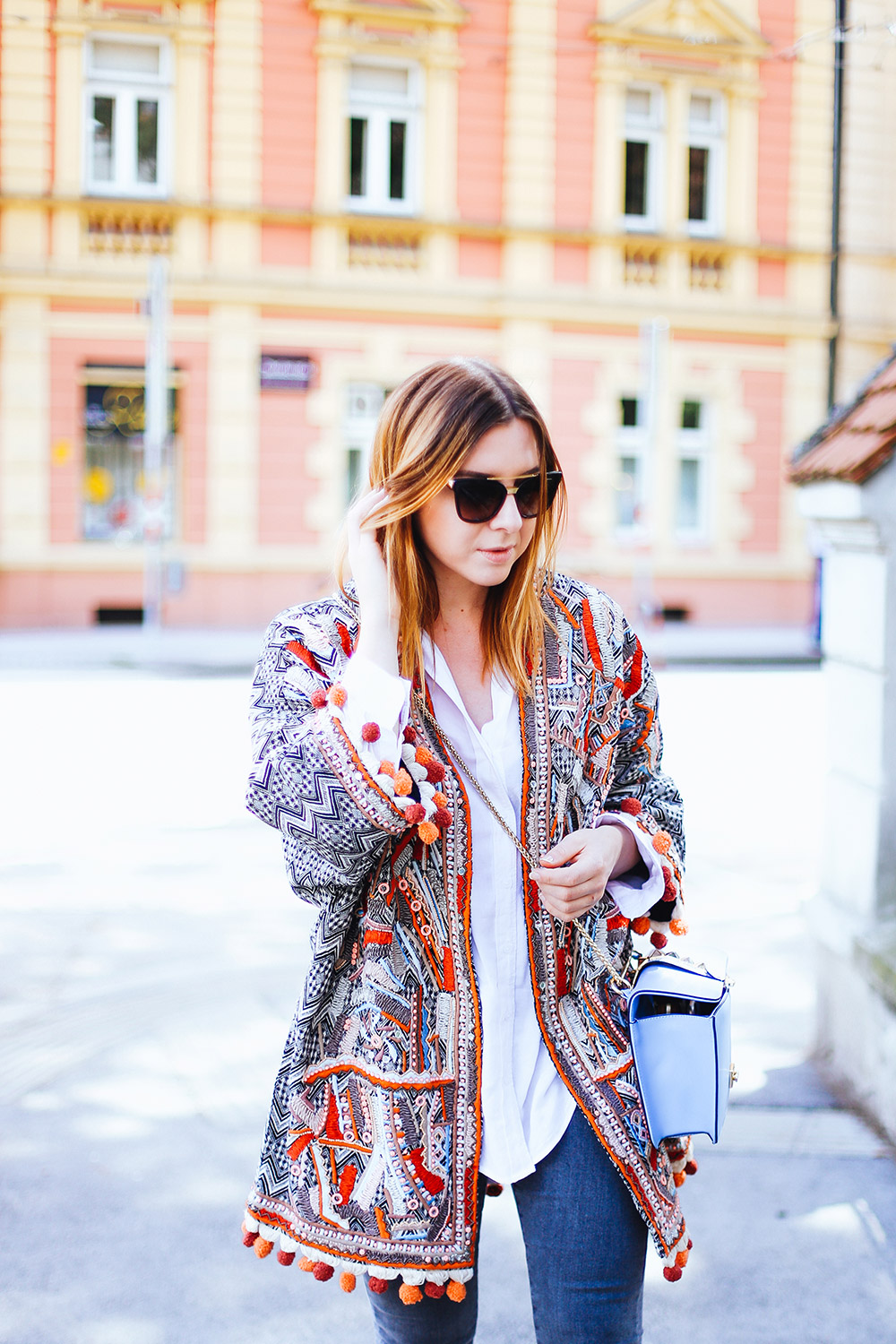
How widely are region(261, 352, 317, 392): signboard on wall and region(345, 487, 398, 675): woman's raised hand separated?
1761 centimetres

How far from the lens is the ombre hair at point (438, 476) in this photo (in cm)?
196

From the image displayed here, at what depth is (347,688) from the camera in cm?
187

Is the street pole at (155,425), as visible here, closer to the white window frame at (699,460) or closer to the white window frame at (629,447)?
the white window frame at (629,447)

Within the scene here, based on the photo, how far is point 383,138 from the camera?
1958 centimetres

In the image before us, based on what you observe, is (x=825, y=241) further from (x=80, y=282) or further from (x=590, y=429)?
(x=80, y=282)

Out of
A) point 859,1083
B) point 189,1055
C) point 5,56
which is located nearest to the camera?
point 859,1083

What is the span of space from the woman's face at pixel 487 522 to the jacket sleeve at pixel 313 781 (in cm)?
22

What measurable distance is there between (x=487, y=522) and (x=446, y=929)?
0.54 metres

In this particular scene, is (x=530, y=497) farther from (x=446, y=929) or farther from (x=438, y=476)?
(x=446, y=929)

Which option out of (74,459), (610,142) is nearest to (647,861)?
(74,459)

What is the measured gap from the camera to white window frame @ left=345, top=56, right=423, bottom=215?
1939 centimetres

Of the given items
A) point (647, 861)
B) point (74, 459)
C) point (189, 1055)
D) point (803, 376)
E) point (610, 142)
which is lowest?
point (189, 1055)

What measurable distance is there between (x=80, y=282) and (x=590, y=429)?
6895 millimetres

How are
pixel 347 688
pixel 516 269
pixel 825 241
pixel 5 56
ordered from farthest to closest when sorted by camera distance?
pixel 825 241, pixel 516 269, pixel 5 56, pixel 347 688
